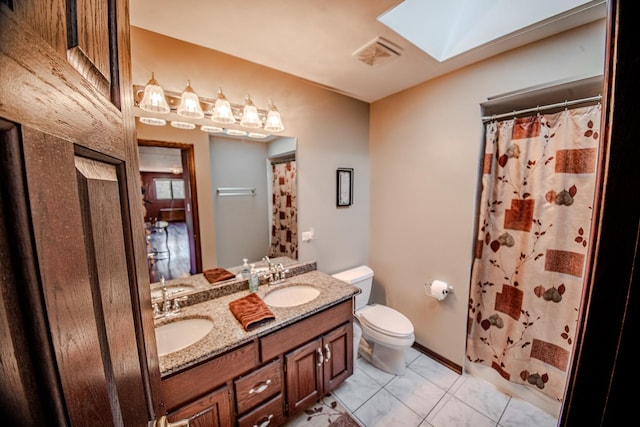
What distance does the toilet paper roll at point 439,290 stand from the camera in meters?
1.86

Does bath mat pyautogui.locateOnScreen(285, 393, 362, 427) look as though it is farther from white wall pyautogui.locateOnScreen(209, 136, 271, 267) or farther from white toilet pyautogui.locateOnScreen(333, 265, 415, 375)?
white wall pyautogui.locateOnScreen(209, 136, 271, 267)

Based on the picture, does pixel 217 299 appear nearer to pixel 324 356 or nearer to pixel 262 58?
pixel 324 356

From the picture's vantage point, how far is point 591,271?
37cm

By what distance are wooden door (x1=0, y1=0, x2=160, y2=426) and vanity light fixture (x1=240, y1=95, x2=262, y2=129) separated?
41.3 inches

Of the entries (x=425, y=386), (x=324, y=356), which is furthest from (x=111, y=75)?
(x=425, y=386)

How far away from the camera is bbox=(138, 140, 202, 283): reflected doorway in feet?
4.39

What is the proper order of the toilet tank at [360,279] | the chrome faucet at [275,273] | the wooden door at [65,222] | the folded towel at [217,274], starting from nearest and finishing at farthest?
the wooden door at [65,222], the folded towel at [217,274], the chrome faucet at [275,273], the toilet tank at [360,279]

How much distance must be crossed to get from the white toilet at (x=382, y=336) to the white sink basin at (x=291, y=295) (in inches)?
20.5

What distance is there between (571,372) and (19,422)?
76 centimetres

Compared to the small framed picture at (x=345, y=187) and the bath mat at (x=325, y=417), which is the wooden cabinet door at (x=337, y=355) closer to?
the bath mat at (x=325, y=417)

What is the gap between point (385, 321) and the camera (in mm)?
1914

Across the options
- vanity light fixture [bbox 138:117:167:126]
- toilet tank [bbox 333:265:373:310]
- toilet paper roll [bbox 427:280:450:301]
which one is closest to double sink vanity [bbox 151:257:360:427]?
toilet tank [bbox 333:265:373:310]

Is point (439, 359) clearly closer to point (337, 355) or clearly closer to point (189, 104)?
point (337, 355)

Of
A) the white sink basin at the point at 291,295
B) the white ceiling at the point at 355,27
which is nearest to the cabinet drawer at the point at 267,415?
the white sink basin at the point at 291,295
